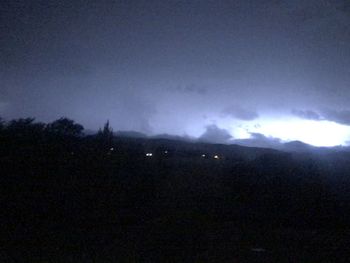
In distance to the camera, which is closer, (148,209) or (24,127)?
(148,209)

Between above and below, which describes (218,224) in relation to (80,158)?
below

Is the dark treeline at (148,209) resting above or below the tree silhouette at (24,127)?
below

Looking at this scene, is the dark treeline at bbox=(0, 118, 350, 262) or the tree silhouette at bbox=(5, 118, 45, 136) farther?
the tree silhouette at bbox=(5, 118, 45, 136)

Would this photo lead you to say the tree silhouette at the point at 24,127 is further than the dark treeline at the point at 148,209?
Yes

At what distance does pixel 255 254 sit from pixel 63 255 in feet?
19.2

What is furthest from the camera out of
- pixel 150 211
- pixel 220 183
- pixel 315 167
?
pixel 220 183

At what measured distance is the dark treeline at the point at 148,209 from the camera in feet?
49.5

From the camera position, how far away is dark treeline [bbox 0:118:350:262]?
15.1 m

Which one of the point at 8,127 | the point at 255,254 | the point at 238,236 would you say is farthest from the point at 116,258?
the point at 8,127

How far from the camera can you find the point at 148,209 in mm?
23766

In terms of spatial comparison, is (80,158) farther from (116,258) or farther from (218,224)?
(116,258)

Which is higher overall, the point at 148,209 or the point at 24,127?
the point at 24,127

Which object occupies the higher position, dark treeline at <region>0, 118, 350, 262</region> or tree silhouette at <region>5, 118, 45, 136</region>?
tree silhouette at <region>5, 118, 45, 136</region>

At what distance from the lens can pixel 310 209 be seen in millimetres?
24625
